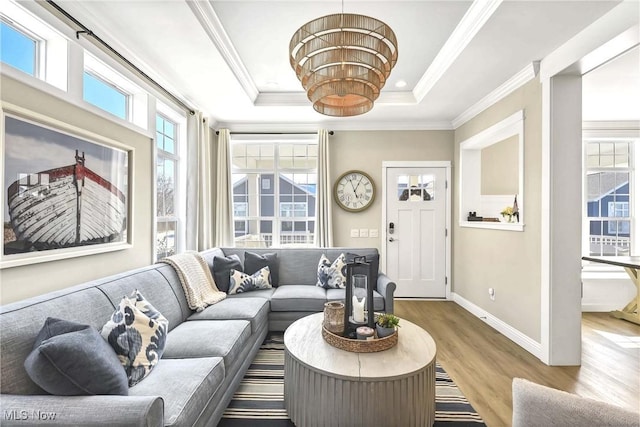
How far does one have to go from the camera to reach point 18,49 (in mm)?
1832

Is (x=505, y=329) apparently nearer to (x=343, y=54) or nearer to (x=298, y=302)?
(x=298, y=302)

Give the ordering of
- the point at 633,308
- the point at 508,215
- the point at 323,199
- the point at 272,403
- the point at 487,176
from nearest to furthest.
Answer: the point at 272,403 < the point at 508,215 < the point at 633,308 < the point at 487,176 < the point at 323,199

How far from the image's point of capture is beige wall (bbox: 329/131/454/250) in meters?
4.68

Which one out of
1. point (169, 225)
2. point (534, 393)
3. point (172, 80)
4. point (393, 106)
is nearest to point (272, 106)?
point (172, 80)

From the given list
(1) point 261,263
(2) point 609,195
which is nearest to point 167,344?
(1) point 261,263

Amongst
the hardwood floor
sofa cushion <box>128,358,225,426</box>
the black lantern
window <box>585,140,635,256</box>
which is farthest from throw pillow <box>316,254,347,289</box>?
window <box>585,140,635,256</box>

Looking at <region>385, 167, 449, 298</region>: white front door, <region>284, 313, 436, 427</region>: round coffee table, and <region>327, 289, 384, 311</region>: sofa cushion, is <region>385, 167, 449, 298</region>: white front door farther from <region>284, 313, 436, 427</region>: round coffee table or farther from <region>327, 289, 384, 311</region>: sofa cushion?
<region>284, 313, 436, 427</region>: round coffee table

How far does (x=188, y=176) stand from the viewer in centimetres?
372

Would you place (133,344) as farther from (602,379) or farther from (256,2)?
(602,379)

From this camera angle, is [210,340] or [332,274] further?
[332,274]

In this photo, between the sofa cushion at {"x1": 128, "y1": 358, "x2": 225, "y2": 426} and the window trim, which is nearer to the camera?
the sofa cushion at {"x1": 128, "y1": 358, "x2": 225, "y2": 426}

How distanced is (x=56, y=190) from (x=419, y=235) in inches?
165

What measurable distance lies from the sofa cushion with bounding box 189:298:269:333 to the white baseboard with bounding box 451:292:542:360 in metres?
2.48

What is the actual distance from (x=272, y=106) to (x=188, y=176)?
138 cm
